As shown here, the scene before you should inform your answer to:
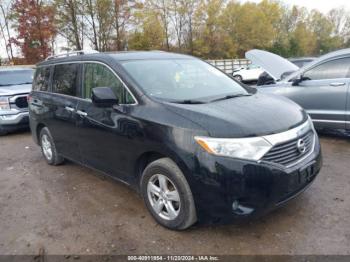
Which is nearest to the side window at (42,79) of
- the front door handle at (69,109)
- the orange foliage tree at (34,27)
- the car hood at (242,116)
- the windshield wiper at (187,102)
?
the front door handle at (69,109)

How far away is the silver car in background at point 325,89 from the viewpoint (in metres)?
5.13

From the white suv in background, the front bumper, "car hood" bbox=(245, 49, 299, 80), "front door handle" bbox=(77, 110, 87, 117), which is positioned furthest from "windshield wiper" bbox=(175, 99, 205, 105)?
the white suv in background

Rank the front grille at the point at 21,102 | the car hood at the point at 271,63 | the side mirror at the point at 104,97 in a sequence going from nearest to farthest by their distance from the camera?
the side mirror at the point at 104,97 < the car hood at the point at 271,63 < the front grille at the point at 21,102

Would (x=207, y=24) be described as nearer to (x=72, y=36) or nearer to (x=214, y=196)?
(x=72, y=36)

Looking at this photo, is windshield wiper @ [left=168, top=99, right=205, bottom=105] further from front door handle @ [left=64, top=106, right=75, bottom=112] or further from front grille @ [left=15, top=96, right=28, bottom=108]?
front grille @ [left=15, top=96, right=28, bottom=108]

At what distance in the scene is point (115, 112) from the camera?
327 centimetres

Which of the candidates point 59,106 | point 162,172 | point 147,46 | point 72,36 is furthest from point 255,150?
point 147,46

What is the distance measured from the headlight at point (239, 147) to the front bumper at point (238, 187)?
0.05 m

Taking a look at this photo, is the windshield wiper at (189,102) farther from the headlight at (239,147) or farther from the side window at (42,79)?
the side window at (42,79)

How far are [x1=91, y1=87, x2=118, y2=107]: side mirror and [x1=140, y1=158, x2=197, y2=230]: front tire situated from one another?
81cm

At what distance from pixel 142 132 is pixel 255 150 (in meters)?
1.09

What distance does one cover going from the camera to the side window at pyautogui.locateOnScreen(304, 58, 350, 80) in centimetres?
515

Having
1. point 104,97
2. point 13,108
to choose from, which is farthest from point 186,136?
point 13,108

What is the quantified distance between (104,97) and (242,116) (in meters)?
1.42
